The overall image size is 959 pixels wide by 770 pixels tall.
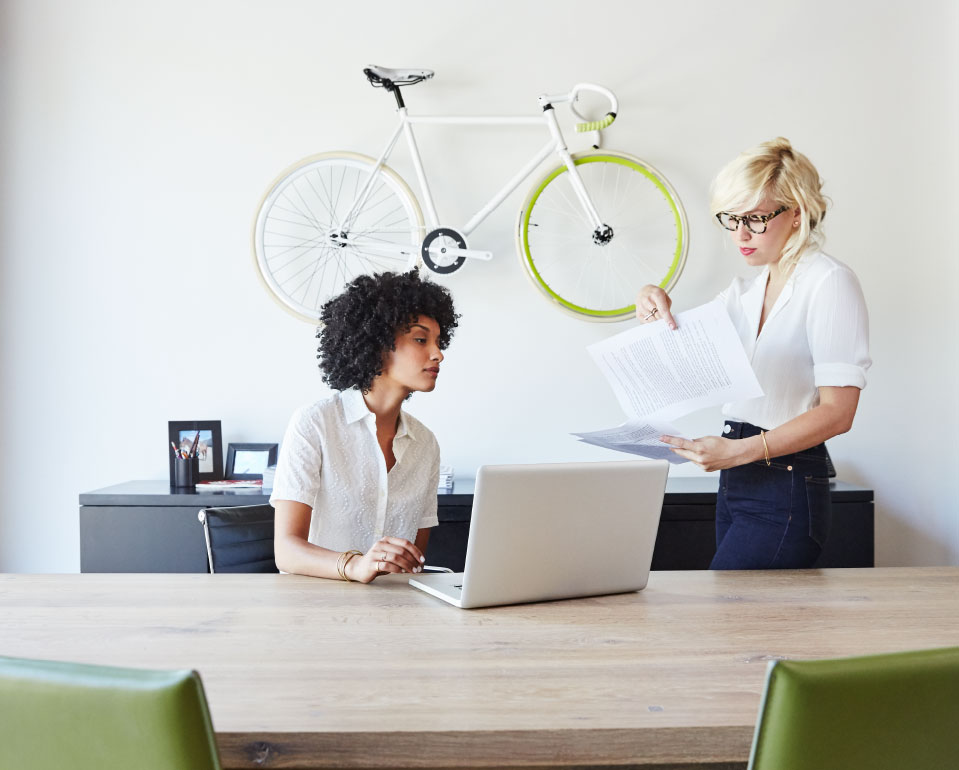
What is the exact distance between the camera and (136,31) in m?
3.02

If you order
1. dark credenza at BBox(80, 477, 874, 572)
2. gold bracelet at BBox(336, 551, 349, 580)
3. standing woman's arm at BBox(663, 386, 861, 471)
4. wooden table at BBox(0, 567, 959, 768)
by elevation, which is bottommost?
dark credenza at BBox(80, 477, 874, 572)

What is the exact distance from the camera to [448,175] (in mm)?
3023

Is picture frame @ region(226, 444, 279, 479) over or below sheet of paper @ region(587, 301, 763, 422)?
below

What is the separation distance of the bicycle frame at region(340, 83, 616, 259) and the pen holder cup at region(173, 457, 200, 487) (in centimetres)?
85

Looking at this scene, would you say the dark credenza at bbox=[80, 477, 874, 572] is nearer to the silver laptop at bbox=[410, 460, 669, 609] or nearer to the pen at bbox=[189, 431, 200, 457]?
the pen at bbox=[189, 431, 200, 457]

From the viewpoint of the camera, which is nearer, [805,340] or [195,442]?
[805,340]

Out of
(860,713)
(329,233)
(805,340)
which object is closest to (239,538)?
(805,340)

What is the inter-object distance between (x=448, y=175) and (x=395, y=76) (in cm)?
35

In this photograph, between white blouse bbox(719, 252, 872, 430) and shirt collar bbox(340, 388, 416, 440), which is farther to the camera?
shirt collar bbox(340, 388, 416, 440)

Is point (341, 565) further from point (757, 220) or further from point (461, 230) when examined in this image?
point (461, 230)

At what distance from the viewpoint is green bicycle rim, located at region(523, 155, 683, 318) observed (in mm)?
2898

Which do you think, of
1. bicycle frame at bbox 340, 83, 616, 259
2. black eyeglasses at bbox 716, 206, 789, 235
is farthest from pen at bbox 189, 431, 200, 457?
black eyeglasses at bbox 716, 206, 789, 235

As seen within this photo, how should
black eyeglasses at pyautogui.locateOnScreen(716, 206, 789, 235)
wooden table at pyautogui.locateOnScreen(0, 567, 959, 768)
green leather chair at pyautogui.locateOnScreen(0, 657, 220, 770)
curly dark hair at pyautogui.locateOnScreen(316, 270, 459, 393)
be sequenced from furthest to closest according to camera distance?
curly dark hair at pyautogui.locateOnScreen(316, 270, 459, 393), black eyeglasses at pyautogui.locateOnScreen(716, 206, 789, 235), wooden table at pyautogui.locateOnScreen(0, 567, 959, 768), green leather chair at pyautogui.locateOnScreen(0, 657, 220, 770)

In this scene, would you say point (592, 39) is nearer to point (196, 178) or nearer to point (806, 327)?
point (196, 178)
